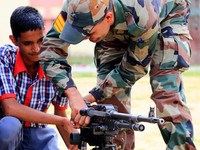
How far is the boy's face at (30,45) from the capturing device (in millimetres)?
3006

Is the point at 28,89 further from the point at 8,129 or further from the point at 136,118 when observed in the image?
the point at 136,118

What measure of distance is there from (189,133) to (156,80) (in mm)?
462

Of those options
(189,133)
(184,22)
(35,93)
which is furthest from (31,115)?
(184,22)

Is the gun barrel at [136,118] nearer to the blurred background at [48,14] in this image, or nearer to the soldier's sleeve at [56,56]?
the soldier's sleeve at [56,56]

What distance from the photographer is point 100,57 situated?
3.40 m

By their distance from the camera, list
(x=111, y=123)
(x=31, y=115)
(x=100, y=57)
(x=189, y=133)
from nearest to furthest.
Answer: (x=111, y=123) < (x=189, y=133) < (x=31, y=115) < (x=100, y=57)

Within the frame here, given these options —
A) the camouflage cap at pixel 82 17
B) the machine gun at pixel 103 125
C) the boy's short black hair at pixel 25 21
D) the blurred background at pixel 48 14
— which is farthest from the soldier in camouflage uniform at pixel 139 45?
the blurred background at pixel 48 14

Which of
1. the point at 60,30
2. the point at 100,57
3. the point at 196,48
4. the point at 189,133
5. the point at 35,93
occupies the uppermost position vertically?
the point at 60,30

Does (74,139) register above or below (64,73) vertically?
below

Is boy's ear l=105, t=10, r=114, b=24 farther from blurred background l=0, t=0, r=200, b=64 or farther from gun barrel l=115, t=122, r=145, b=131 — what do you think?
blurred background l=0, t=0, r=200, b=64

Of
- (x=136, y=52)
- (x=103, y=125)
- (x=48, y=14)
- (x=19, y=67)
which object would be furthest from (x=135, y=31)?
(x=48, y=14)

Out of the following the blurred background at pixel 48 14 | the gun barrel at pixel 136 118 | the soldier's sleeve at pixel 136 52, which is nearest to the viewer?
the gun barrel at pixel 136 118

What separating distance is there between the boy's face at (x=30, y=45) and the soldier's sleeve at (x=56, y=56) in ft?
0.77

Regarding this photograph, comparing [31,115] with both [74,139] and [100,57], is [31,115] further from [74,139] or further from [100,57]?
[100,57]
